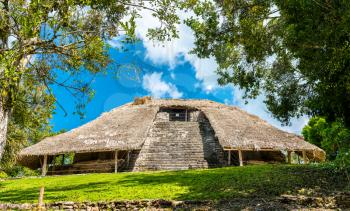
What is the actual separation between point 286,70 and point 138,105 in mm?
18002

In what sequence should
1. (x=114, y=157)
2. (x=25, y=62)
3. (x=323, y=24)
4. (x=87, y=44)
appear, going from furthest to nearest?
(x=114, y=157) → (x=323, y=24) → (x=87, y=44) → (x=25, y=62)

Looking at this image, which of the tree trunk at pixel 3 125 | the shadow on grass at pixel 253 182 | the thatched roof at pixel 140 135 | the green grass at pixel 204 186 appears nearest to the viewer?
the tree trunk at pixel 3 125

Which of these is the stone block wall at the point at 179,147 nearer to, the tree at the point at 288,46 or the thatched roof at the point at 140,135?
the thatched roof at the point at 140,135

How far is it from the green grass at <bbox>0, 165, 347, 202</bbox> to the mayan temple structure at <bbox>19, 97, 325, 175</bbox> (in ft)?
22.4

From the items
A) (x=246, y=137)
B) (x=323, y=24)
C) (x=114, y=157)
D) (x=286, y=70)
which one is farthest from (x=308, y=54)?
(x=114, y=157)

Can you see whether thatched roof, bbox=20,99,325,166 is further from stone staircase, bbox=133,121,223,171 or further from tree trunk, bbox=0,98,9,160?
tree trunk, bbox=0,98,9,160

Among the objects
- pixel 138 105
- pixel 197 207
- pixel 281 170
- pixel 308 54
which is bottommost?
pixel 197 207

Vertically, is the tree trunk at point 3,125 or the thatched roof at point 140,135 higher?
the thatched roof at point 140,135

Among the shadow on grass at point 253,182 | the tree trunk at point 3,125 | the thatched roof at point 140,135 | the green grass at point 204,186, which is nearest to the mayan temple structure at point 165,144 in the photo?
the thatched roof at point 140,135

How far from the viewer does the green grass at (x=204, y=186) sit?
40.3 feet

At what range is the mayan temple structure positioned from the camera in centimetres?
2341

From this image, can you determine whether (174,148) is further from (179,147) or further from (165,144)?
(165,144)

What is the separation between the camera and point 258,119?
30.9m

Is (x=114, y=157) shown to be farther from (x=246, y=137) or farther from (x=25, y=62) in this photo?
(x=25, y=62)
